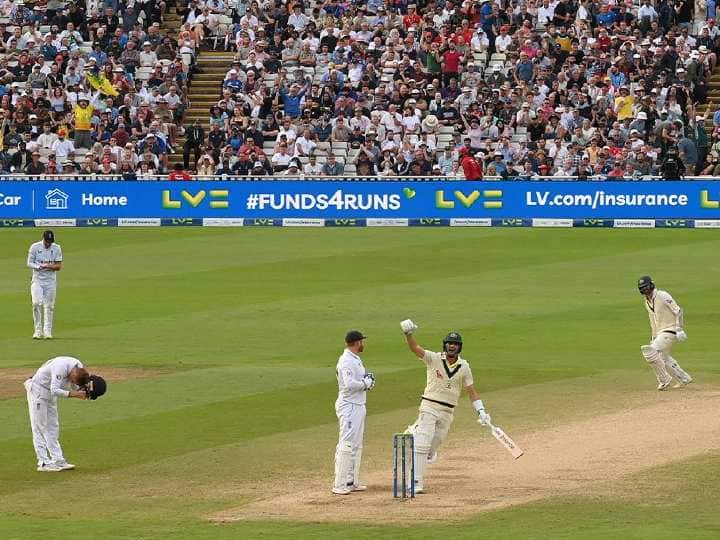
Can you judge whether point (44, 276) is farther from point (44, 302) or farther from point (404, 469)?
point (404, 469)

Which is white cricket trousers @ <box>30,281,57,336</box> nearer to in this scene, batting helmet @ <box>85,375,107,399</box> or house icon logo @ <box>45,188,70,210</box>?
Answer: batting helmet @ <box>85,375,107,399</box>

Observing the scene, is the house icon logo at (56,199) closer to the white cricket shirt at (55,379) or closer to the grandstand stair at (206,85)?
the grandstand stair at (206,85)

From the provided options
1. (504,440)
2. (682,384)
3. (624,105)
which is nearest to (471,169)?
(624,105)

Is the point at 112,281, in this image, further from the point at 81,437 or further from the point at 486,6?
the point at 486,6

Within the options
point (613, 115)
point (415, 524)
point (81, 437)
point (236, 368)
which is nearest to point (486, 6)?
point (613, 115)

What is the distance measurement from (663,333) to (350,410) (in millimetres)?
8335

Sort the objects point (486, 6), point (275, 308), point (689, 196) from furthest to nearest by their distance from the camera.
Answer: point (486, 6)
point (689, 196)
point (275, 308)

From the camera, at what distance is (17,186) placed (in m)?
50.3

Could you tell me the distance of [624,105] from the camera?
50438 mm

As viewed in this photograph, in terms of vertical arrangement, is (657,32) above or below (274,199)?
above

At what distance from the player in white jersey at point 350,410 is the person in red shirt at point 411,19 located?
3903cm

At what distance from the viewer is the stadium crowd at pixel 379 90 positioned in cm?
4997

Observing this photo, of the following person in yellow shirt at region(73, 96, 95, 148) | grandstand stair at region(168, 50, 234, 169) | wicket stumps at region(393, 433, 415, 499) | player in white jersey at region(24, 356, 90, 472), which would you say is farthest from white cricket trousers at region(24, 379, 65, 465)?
grandstand stair at region(168, 50, 234, 169)

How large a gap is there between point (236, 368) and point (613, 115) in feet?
86.1
